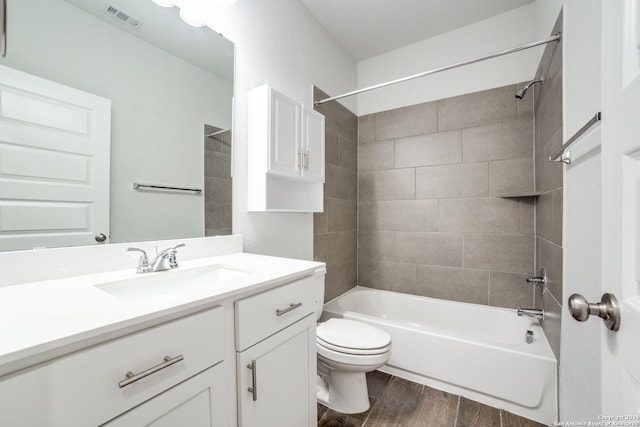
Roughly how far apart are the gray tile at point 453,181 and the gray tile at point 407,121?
0.37 m

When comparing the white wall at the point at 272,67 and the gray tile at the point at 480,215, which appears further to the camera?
the gray tile at the point at 480,215

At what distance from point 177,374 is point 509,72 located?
110 inches

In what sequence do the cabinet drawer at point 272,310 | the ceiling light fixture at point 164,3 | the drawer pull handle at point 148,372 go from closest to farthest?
the drawer pull handle at point 148,372, the cabinet drawer at point 272,310, the ceiling light fixture at point 164,3

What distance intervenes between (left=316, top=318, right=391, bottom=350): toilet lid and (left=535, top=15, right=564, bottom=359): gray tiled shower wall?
0.92 meters

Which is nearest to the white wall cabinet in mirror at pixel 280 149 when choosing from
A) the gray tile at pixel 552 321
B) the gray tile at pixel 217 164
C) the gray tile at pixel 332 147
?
the gray tile at pixel 217 164

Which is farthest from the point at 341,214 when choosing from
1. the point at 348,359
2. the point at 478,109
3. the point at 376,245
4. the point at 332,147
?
the point at 478,109

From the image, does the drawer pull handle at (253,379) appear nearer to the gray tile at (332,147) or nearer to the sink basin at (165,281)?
the sink basin at (165,281)

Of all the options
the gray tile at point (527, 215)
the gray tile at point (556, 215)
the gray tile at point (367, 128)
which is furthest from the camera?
the gray tile at point (367, 128)

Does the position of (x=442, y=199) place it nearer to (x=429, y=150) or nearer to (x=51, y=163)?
(x=429, y=150)

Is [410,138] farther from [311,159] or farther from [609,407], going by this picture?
[609,407]

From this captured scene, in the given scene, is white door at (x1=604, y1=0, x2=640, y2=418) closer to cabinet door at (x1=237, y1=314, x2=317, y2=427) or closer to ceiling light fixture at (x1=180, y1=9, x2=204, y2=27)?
cabinet door at (x1=237, y1=314, x2=317, y2=427)

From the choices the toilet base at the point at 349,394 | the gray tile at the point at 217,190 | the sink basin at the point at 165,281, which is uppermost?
the gray tile at the point at 217,190

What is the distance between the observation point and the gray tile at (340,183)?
2285mm

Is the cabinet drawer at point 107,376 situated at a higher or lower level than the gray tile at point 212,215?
lower
